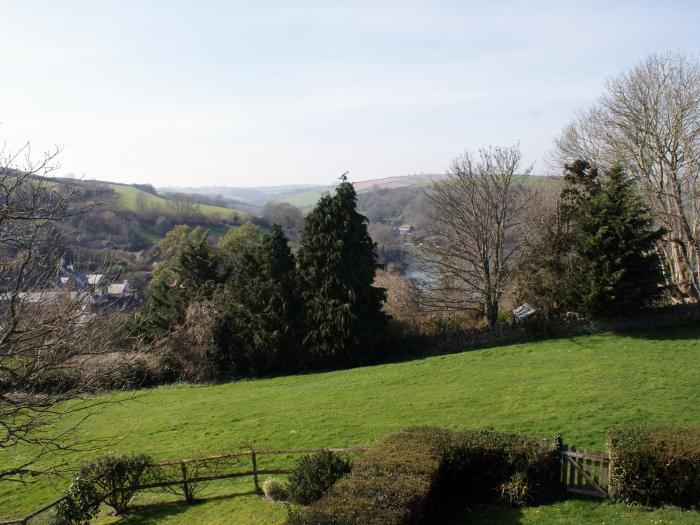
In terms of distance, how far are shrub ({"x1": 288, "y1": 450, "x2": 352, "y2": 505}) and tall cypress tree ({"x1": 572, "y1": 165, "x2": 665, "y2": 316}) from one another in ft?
58.3

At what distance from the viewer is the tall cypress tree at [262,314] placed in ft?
92.1

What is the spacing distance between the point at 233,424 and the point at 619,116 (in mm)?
24060

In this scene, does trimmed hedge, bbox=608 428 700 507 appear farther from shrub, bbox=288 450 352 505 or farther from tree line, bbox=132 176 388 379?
tree line, bbox=132 176 388 379

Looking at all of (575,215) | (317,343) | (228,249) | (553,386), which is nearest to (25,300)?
(553,386)

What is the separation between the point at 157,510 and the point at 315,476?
4.42 m

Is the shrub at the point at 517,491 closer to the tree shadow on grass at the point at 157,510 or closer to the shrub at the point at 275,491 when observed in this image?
the shrub at the point at 275,491

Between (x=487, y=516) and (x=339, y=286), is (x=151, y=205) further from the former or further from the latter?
(x=487, y=516)

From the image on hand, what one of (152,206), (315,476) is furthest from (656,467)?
(152,206)

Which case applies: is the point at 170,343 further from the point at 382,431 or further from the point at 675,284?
the point at 675,284

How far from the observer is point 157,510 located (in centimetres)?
1247

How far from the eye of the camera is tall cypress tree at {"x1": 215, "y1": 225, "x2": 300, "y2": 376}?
28.1 meters

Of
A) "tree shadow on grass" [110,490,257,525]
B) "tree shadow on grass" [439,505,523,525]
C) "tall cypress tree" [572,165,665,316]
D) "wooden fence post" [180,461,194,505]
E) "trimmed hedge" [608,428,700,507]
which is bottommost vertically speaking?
"tree shadow on grass" [110,490,257,525]

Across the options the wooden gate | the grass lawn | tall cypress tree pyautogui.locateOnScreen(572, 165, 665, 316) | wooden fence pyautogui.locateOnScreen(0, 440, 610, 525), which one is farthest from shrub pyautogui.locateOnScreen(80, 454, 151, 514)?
tall cypress tree pyautogui.locateOnScreen(572, 165, 665, 316)

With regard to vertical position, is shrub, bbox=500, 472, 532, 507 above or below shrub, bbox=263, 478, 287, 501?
above
